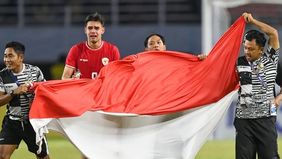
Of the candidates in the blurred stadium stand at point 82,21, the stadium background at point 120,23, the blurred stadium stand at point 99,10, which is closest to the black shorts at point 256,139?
the stadium background at point 120,23

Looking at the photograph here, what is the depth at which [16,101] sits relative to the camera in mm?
9828

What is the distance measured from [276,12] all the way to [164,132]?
39.2 feet

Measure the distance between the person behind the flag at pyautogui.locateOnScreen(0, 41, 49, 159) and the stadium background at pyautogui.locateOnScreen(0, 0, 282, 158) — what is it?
10.1 m

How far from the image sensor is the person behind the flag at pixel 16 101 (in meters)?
9.71

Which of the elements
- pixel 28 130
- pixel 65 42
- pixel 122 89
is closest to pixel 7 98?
pixel 28 130

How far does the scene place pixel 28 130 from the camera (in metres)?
9.97

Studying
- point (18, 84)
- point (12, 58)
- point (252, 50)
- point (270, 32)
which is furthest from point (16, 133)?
point (270, 32)

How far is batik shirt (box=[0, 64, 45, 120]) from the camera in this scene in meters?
9.78

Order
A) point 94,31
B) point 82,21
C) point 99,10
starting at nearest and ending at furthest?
point 94,31 → point 82,21 → point 99,10

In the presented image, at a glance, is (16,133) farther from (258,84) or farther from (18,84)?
(258,84)

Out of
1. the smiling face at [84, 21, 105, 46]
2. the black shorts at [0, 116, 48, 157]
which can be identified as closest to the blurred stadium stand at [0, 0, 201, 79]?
the smiling face at [84, 21, 105, 46]

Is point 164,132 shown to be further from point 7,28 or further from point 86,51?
point 7,28

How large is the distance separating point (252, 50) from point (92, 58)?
2.40 meters

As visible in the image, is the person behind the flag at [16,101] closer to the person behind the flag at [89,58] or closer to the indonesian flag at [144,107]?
the indonesian flag at [144,107]
